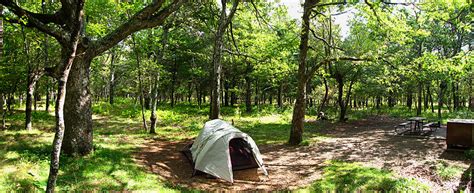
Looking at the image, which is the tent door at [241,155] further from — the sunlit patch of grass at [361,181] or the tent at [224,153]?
the sunlit patch of grass at [361,181]

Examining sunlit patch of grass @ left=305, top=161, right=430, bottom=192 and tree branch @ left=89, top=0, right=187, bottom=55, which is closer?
sunlit patch of grass @ left=305, top=161, right=430, bottom=192

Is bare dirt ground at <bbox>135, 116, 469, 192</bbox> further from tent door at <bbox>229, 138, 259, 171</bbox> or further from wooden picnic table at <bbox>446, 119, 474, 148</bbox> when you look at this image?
wooden picnic table at <bbox>446, 119, 474, 148</bbox>

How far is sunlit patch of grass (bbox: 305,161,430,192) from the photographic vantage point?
7.76 metres

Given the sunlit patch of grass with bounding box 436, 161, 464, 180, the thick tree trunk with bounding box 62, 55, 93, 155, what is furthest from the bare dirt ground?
the thick tree trunk with bounding box 62, 55, 93, 155

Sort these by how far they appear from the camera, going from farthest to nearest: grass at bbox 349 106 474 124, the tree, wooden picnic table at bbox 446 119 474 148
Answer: grass at bbox 349 106 474 124
wooden picnic table at bbox 446 119 474 148
the tree

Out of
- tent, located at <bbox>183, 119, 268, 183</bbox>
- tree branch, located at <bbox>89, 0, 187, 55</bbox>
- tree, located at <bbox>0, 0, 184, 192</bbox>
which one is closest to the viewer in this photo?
tree, located at <bbox>0, 0, 184, 192</bbox>

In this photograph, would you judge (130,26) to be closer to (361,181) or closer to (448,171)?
(361,181)

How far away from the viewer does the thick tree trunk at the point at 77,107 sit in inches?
355

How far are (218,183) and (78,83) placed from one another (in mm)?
5235

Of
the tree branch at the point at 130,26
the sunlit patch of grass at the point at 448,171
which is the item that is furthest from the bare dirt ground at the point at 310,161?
the tree branch at the point at 130,26

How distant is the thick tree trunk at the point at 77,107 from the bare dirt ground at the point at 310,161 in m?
2.06

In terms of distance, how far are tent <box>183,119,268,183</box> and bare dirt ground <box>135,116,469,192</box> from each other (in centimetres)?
30

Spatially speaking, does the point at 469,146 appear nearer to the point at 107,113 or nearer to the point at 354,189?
the point at 354,189

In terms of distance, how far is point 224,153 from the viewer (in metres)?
9.48
